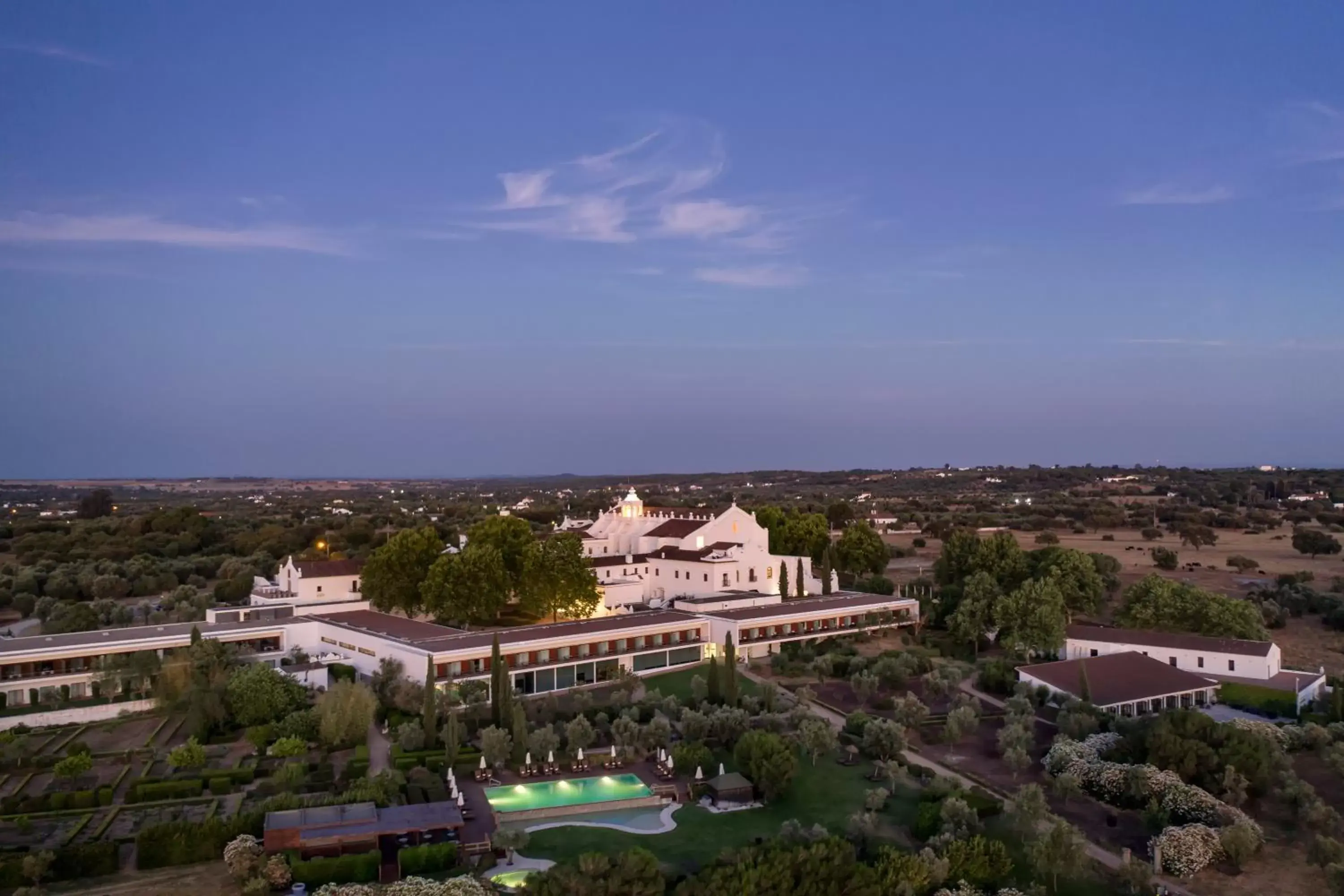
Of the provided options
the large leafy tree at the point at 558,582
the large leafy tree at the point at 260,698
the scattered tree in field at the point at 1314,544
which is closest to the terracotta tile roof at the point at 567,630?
the large leafy tree at the point at 558,582

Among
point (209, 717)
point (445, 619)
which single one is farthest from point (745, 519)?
point (209, 717)

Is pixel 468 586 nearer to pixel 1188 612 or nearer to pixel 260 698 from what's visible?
pixel 260 698

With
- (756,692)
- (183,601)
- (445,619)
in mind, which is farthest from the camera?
(183,601)

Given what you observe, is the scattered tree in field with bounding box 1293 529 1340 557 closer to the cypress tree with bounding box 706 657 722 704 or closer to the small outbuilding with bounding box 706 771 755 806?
the cypress tree with bounding box 706 657 722 704

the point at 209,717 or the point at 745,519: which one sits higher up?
the point at 745,519

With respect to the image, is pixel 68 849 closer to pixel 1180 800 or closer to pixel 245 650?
pixel 245 650

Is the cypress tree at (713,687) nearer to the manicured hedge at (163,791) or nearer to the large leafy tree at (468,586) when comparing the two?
the large leafy tree at (468,586)

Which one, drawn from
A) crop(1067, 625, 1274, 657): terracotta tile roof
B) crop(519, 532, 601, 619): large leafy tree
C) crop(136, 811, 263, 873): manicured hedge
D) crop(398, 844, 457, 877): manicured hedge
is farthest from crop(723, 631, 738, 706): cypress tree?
crop(1067, 625, 1274, 657): terracotta tile roof
